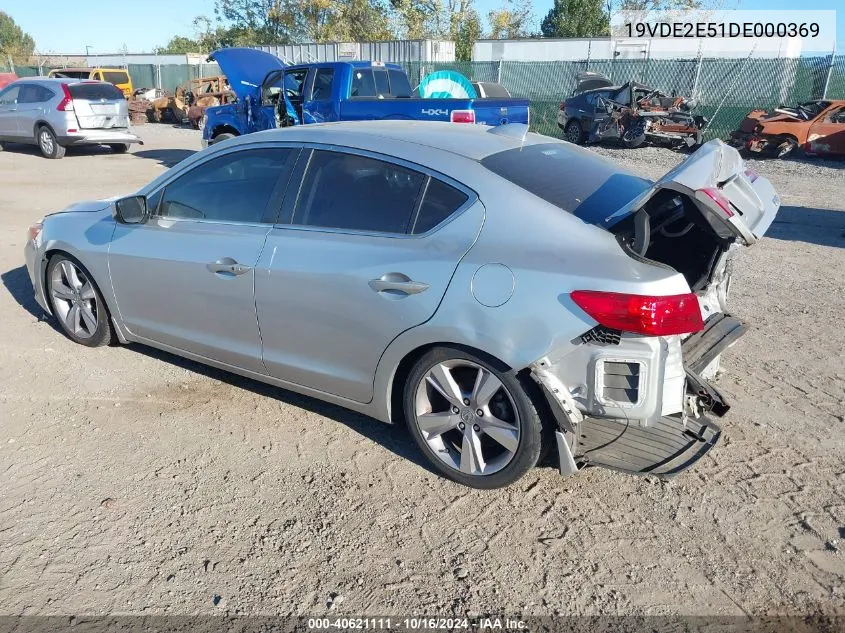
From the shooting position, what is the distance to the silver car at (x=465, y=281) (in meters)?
3.06

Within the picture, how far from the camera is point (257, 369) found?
411 centimetres

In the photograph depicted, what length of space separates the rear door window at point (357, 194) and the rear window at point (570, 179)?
443mm

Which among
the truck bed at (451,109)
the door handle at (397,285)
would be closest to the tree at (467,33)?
the truck bed at (451,109)

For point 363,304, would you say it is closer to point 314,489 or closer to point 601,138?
point 314,489

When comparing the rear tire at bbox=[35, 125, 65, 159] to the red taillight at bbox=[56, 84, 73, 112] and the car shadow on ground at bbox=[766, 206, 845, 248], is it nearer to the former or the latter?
the red taillight at bbox=[56, 84, 73, 112]

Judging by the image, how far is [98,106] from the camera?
1628cm

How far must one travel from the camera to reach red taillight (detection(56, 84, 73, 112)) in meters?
15.8

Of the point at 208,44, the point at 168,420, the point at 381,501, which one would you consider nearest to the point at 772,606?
the point at 381,501

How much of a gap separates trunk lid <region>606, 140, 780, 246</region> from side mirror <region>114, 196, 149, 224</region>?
288 centimetres

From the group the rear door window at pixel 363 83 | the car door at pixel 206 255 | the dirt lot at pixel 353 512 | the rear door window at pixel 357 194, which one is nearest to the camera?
the dirt lot at pixel 353 512

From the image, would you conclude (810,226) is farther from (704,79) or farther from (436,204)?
(704,79)

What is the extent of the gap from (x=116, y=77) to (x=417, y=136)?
30.7 metres

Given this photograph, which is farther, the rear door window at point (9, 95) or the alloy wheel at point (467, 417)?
the rear door window at point (9, 95)

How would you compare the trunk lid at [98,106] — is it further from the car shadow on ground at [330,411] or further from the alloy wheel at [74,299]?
the alloy wheel at [74,299]
